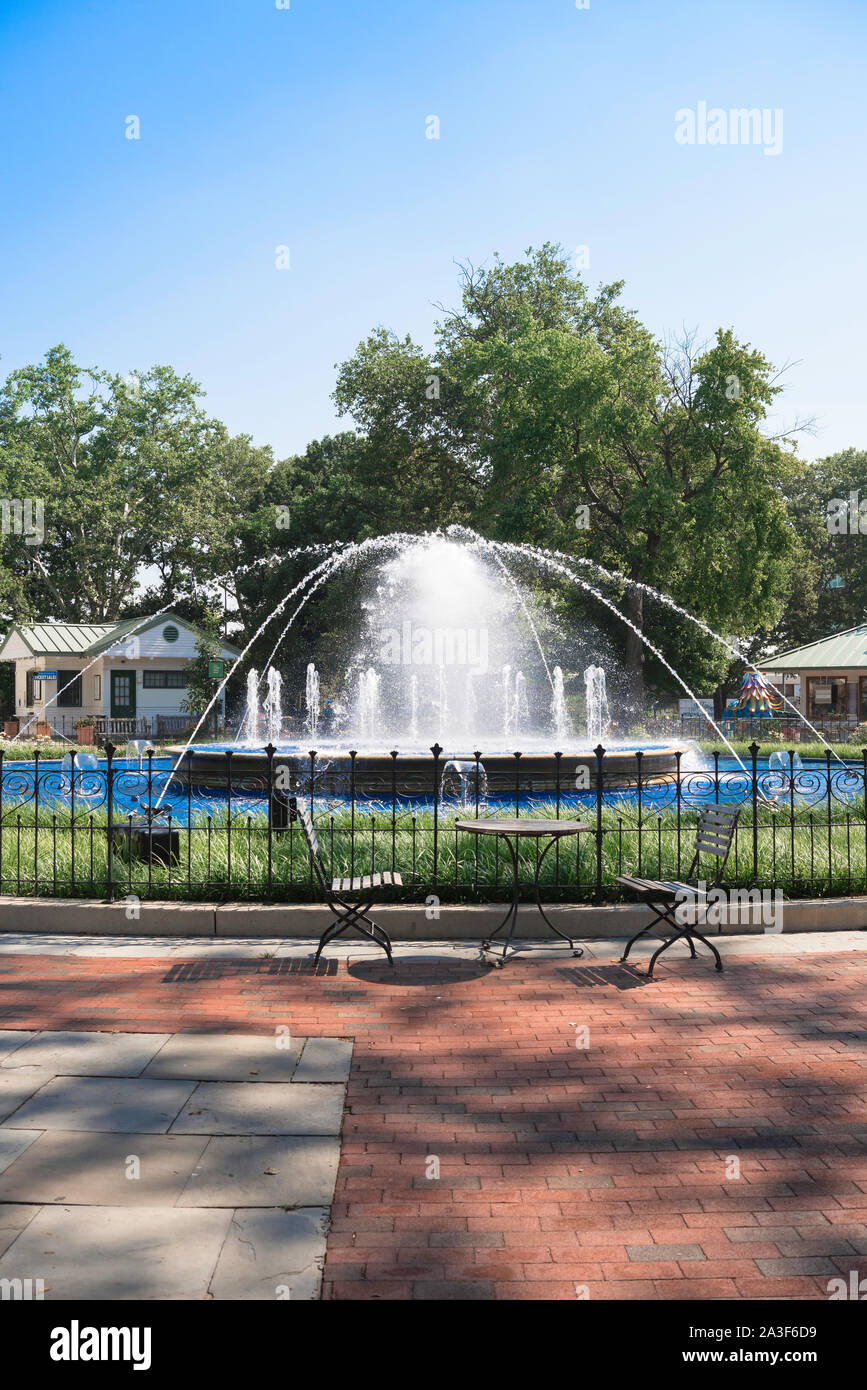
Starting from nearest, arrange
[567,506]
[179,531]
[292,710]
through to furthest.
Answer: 1. [567,506]
2. [292,710]
3. [179,531]

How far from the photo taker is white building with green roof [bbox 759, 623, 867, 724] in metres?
37.9

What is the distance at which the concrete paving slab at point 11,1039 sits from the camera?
5277 mm

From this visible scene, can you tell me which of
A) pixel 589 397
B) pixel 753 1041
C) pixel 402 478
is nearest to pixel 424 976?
pixel 753 1041

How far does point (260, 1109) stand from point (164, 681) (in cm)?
4277

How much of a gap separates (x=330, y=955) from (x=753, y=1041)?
10.4 feet

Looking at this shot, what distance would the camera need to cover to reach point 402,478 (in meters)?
39.6

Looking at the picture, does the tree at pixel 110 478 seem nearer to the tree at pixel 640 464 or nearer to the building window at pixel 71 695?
the building window at pixel 71 695

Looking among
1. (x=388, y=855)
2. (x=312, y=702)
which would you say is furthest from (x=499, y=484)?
(x=388, y=855)

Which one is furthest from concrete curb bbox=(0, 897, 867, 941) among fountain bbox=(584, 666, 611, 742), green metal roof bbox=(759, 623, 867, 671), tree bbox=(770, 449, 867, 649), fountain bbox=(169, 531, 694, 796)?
tree bbox=(770, 449, 867, 649)

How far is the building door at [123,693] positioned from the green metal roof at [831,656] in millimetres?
27385

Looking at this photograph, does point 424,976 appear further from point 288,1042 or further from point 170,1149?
point 170,1149

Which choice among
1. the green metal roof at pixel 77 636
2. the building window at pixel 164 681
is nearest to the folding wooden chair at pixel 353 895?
the green metal roof at pixel 77 636

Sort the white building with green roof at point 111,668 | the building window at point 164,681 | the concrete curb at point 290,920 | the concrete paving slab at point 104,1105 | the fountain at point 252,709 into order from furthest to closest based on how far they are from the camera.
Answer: the building window at point 164,681 → the white building with green roof at point 111,668 → the fountain at point 252,709 → the concrete curb at point 290,920 → the concrete paving slab at point 104,1105
